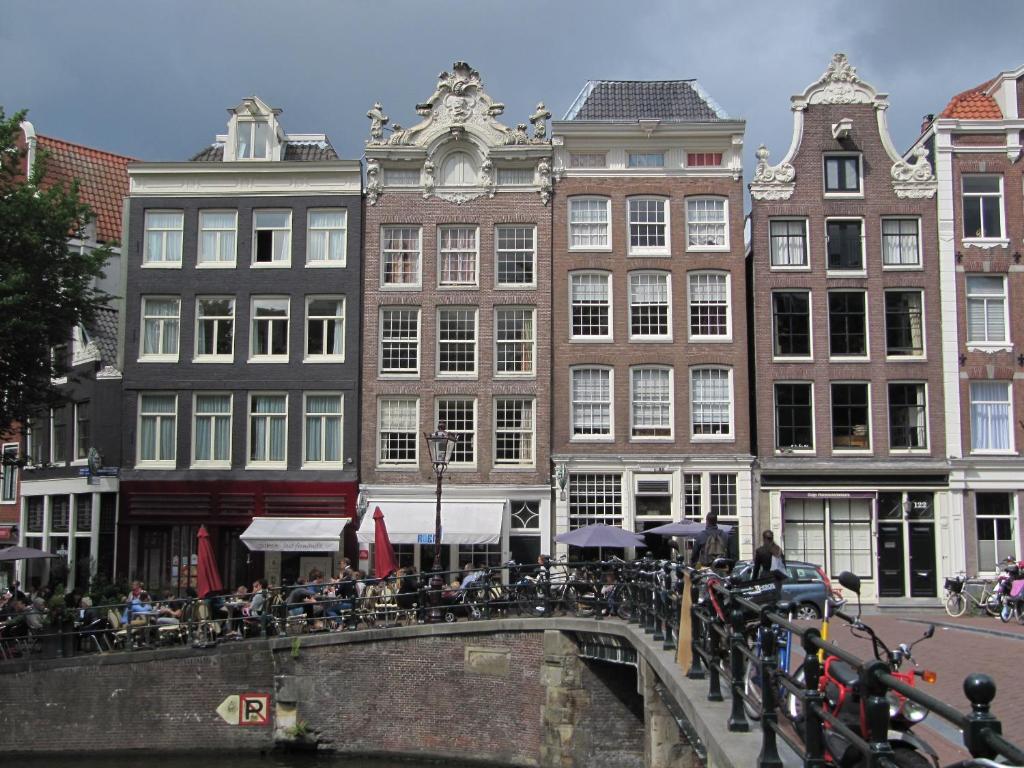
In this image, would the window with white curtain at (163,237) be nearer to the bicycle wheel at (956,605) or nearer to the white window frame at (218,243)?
Answer: the white window frame at (218,243)

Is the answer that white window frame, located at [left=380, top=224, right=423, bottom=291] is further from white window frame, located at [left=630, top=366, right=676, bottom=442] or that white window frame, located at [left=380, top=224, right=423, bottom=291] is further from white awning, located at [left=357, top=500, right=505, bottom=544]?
white window frame, located at [left=630, top=366, right=676, bottom=442]

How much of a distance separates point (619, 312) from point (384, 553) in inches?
431

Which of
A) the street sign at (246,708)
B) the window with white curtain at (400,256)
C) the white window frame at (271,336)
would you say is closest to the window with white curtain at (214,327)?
the white window frame at (271,336)

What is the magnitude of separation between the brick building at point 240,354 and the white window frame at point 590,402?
21.0 feet

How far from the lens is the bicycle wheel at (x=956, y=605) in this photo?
93.9ft

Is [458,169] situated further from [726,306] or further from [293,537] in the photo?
[293,537]

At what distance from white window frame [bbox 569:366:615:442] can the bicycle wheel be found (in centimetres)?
1010

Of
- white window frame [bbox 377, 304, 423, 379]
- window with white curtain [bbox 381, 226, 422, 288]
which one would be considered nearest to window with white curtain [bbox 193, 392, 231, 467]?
white window frame [bbox 377, 304, 423, 379]

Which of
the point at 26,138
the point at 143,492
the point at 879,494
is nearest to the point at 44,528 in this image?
the point at 143,492

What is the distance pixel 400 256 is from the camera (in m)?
34.1

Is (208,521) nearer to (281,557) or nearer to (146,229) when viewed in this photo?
(281,557)

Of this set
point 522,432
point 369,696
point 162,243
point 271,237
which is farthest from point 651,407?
point 162,243

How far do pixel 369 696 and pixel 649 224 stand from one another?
16577mm

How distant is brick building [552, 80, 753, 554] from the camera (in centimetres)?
3269
